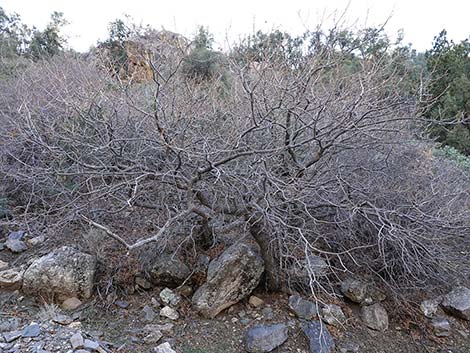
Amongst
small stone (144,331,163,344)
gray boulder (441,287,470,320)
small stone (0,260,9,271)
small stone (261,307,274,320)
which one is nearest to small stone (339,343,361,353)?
small stone (261,307,274,320)

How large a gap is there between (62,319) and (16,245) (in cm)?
143

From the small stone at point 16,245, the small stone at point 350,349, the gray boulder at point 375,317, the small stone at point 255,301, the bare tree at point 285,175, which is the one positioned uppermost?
the bare tree at point 285,175

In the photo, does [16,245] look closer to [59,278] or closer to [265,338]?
[59,278]

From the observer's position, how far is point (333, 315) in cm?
275

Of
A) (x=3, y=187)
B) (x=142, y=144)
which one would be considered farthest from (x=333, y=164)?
(x=3, y=187)

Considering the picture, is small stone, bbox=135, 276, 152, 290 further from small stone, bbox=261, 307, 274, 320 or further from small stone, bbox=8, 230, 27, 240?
small stone, bbox=8, 230, 27, 240

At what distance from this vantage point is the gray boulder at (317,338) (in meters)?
2.43

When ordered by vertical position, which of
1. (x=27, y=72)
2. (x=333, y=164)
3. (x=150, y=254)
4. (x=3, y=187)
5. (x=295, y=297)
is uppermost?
(x=27, y=72)

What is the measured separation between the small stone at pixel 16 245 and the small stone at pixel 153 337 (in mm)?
1929

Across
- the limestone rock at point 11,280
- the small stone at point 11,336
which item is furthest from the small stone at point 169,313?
the limestone rock at point 11,280

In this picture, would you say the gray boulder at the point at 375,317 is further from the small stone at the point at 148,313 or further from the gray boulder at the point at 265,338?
the small stone at the point at 148,313

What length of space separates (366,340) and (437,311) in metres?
0.79

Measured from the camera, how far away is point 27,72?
5.80 metres

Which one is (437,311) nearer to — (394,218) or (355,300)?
(355,300)
